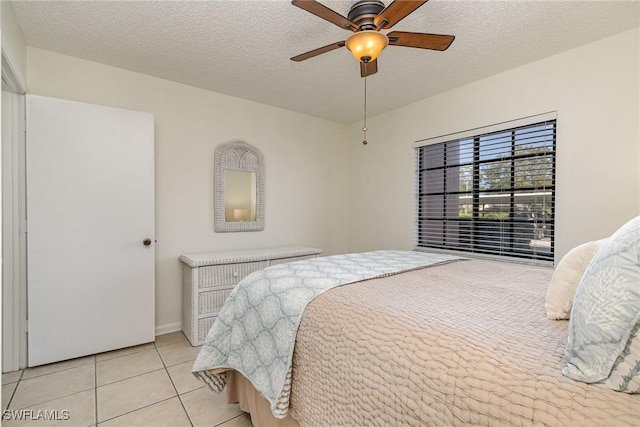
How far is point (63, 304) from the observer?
7.60 ft

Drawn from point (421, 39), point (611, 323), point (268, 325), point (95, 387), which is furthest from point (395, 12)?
point (95, 387)

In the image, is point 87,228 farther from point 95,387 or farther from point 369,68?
point 369,68

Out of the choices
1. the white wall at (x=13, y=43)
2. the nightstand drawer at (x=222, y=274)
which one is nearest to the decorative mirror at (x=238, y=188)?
the nightstand drawer at (x=222, y=274)

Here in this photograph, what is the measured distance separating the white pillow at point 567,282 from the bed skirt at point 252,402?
1.11m

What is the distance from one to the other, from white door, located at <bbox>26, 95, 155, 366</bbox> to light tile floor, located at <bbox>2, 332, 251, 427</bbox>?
203mm

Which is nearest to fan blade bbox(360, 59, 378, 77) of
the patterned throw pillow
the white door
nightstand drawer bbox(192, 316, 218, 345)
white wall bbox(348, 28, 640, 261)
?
white wall bbox(348, 28, 640, 261)

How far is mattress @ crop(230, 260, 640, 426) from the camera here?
66cm

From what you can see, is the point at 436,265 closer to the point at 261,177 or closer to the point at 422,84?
the point at 422,84

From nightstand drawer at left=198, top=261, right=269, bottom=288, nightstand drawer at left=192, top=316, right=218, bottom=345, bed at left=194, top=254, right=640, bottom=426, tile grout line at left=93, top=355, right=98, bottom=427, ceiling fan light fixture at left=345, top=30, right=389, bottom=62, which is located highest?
ceiling fan light fixture at left=345, top=30, right=389, bottom=62

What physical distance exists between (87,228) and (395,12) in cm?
267

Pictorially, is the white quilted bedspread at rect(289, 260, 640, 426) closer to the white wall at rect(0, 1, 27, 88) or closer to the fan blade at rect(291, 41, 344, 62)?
the fan blade at rect(291, 41, 344, 62)

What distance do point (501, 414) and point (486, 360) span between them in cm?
13

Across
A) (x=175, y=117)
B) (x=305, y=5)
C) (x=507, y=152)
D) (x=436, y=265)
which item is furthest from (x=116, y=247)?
(x=507, y=152)

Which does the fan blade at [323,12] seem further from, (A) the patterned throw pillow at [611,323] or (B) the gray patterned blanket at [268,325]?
(A) the patterned throw pillow at [611,323]
